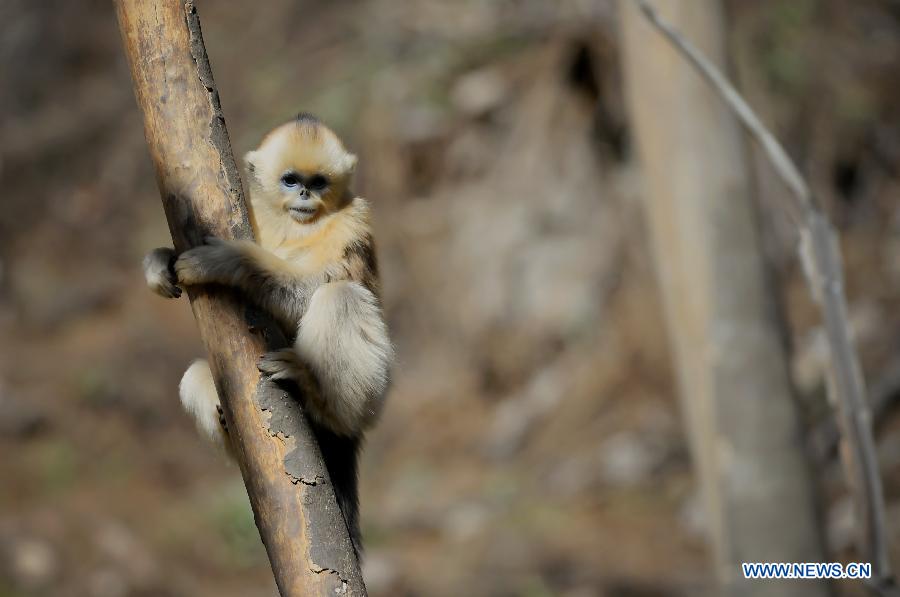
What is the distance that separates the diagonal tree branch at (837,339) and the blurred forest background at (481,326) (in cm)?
383

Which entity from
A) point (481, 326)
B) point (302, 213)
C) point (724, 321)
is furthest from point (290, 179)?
point (481, 326)

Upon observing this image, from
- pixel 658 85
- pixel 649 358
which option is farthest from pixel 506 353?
pixel 658 85

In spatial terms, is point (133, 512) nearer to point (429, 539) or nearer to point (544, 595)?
point (429, 539)

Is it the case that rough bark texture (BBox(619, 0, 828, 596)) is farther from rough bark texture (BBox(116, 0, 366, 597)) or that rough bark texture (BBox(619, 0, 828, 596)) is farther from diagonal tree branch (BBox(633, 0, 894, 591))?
rough bark texture (BBox(116, 0, 366, 597))

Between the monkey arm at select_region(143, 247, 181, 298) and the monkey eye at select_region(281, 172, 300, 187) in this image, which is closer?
the monkey arm at select_region(143, 247, 181, 298)

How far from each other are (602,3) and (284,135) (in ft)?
18.8

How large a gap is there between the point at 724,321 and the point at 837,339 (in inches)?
87.2

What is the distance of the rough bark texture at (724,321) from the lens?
5355 millimetres

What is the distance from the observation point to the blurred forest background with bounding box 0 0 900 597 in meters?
7.67

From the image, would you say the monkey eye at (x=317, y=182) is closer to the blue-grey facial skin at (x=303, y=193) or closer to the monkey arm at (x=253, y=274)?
the blue-grey facial skin at (x=303, y=193)

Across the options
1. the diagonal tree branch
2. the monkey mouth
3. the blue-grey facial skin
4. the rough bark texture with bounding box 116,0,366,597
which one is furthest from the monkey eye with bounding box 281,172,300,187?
the diagonal tree branch

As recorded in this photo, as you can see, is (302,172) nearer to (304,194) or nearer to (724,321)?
(304,194)

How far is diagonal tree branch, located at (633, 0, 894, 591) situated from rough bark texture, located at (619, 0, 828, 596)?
6.71 feet

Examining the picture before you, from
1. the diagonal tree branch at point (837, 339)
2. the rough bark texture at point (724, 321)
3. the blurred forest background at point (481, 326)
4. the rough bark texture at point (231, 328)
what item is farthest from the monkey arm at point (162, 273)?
the blurred forest background at point (481, 326)
